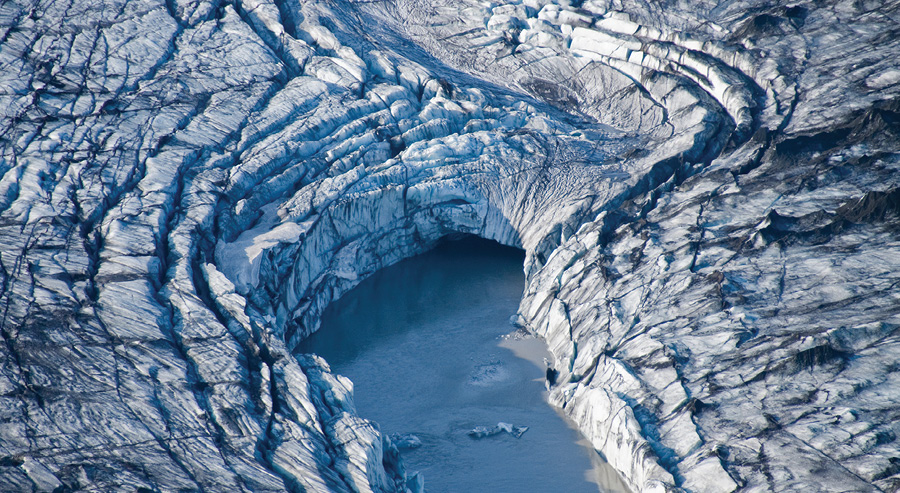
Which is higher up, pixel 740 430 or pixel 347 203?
pixel 347 203

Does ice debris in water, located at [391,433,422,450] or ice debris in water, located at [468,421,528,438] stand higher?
ice debris in water, located at [468,421,528,438]

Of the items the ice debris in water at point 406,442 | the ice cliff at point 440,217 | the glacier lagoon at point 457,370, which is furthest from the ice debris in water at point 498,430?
the ice cliff at point 440,217

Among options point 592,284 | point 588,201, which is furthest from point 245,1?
point 592,284

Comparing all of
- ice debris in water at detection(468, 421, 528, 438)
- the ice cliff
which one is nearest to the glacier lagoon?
ice debris in water at detection(468, 421, 528, 438)

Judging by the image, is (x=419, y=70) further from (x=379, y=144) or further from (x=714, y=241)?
(x=714, y=241)

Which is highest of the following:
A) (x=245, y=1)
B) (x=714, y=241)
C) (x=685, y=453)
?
(x=245, y=1)

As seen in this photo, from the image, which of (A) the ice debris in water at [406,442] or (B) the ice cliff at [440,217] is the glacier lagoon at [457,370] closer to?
Answer: (A) the ice debris in water at [406,442]

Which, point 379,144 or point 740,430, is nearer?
point 740,430

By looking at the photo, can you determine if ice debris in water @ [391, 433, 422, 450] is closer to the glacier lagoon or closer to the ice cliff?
the glacier lagoon
